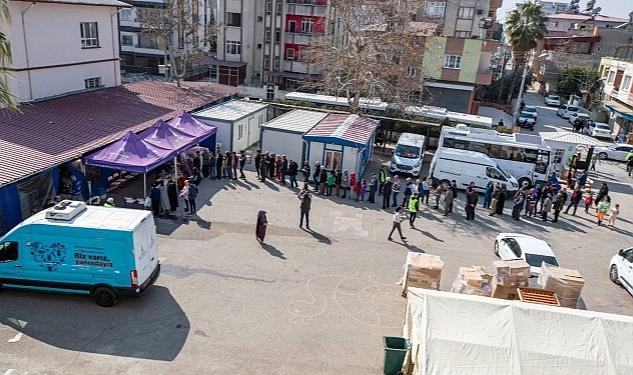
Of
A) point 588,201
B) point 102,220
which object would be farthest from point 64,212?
point 588,201

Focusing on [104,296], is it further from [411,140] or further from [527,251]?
[411,140]

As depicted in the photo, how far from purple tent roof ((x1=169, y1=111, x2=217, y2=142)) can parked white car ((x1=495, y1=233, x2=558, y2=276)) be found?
13997mm

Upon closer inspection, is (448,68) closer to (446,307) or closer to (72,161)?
(72,161)

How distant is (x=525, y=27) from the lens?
4731 centimetres

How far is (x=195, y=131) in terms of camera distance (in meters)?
23.3

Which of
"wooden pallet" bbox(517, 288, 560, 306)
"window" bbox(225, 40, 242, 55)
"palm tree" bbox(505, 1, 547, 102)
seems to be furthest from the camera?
"window" bbox(225, 40, 242, 55)

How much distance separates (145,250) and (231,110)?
55.8 ft

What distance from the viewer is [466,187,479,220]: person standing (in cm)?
2033

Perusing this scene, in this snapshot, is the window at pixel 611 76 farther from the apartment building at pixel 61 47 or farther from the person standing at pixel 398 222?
the apartment building at pixel 61 47

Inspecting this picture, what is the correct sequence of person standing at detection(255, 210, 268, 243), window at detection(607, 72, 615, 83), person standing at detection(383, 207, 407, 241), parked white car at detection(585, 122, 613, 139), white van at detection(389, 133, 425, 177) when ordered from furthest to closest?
window at detection(607, 72, 615, 83), parked white car at detection(585, 122, 613, 139), white van at detection(389, 133, 425, 177), person standing at detection(383, 207, 407, 241), person standing at detection(255, 210, 268, 243)

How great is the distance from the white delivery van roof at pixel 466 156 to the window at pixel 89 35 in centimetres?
1967

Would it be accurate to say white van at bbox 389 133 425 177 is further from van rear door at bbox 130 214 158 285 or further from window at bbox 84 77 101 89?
window at bbox 84 77 101 89

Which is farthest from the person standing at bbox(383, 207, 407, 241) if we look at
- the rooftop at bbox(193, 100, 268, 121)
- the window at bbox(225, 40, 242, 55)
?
the window at bbox(225, 40, 242, 55)

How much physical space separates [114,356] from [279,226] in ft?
28.5
